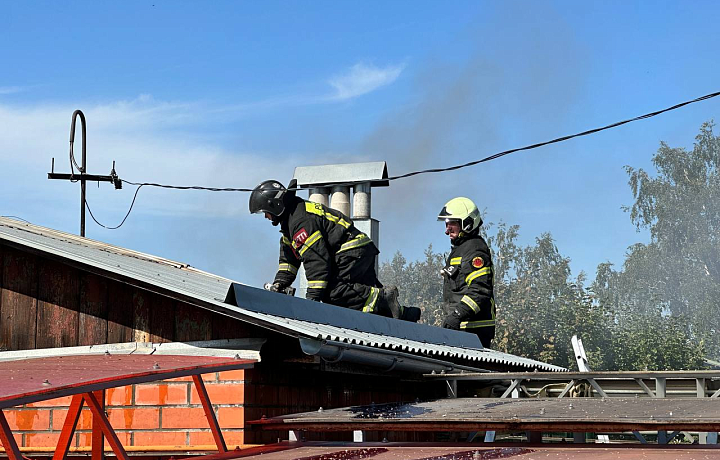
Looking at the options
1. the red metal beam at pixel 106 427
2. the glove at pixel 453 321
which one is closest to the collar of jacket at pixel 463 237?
the glove at pixel 453 321

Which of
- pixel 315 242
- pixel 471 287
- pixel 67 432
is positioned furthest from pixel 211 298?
pixel 471 287

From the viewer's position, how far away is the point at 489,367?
39.8ft

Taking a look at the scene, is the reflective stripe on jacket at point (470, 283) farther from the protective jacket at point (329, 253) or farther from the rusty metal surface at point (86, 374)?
the rusty metal surface at point (86, 374)

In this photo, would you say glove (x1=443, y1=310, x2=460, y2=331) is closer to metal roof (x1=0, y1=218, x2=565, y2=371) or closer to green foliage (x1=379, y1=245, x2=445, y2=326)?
metal roof (x1=0, y1=218, x2=565, y2=371)

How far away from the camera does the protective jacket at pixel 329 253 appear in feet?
38.4

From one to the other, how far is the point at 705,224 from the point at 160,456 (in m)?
59.2

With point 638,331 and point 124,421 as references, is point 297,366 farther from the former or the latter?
point 638,331

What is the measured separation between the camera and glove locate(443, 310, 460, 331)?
1297cm

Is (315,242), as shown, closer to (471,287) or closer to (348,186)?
(471,287)

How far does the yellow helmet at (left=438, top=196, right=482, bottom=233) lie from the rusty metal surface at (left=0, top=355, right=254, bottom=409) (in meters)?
7.66

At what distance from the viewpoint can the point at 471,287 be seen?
13.2 meters

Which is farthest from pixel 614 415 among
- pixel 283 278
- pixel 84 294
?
pixel 283 278

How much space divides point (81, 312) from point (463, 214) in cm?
621

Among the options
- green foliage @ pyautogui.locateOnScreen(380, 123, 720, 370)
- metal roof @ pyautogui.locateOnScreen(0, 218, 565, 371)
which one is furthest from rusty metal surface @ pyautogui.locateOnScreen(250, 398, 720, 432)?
green foliage @ pyautogui.locateOnScreen(380, 123, 720, 370)
